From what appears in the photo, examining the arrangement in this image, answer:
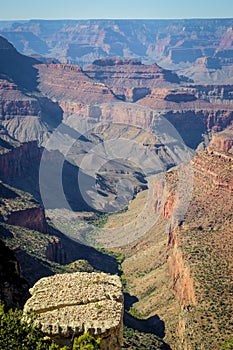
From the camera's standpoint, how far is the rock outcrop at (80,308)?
819 inches

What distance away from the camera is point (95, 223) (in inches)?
3457

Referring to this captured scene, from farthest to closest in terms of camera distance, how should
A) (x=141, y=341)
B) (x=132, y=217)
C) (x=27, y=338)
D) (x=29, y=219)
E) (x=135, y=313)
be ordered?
(x=132, y=217) → (x=29, y=219) → (x=135, y=313) → (x=141, y=341) → (x=27, y=338)

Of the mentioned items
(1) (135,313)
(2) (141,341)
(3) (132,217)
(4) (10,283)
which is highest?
(4) (10,283)

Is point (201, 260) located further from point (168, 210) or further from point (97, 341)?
point (97, 341)

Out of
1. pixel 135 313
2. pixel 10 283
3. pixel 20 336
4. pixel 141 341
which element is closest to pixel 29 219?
pixel 135 313

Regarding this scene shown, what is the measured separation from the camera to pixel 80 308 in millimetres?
21625

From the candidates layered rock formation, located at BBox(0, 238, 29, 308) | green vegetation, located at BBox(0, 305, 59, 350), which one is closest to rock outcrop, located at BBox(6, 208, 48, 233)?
layered rock formation, located at BBox(0, 238, 29, 308)

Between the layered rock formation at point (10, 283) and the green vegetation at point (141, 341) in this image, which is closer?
the layered rock formation at point (10, 283)

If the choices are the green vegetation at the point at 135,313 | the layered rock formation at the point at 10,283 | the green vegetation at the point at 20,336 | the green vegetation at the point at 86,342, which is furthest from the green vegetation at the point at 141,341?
the green vegetation at the point at 20,336

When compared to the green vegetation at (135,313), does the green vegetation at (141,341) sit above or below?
above

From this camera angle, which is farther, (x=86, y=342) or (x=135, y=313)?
(x=135, y=313)

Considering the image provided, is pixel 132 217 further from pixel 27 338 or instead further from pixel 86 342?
pixel 27 338

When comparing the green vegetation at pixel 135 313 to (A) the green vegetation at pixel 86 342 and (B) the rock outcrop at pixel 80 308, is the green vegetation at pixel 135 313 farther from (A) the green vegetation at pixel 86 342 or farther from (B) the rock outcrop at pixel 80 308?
(A) the green vegetation at pixel 86 342

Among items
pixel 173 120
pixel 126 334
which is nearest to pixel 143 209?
pixel 126 334
